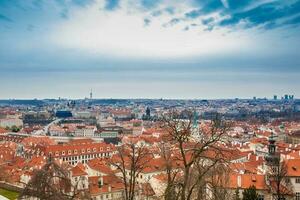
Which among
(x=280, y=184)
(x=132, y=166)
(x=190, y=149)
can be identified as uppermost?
(x=190, y=149)

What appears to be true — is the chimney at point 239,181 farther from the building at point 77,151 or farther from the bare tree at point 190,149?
the building at point 77,151

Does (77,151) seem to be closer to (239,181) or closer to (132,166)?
(239,181)

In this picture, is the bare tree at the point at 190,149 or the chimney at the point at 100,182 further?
the chimney at the point at 100,182

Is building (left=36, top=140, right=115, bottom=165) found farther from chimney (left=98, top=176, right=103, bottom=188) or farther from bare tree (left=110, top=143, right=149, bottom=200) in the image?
bare tree (left=110, top=143, right=149, bottom=200)

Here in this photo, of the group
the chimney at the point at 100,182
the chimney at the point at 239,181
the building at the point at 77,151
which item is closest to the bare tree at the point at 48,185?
the chimney at the point at 100,182

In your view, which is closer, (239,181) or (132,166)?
(132,166)

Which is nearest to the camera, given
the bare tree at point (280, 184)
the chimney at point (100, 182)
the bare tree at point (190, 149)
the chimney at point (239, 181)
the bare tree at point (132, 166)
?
the bare tree at point (190, 149)

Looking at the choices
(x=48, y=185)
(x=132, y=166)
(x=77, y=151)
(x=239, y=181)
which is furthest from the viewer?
(x=77, y=151)

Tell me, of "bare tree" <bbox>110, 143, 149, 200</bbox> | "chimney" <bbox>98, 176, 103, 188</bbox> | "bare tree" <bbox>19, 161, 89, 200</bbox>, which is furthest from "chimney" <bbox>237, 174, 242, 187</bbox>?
"bare tree" <bbox>19, 161, 89, 200</bbox>

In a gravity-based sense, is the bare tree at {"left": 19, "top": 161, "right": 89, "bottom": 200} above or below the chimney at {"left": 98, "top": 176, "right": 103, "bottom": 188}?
above

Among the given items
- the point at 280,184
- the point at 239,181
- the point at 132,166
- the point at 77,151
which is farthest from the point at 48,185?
the point at 77,151

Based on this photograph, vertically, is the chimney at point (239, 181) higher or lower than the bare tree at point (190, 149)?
lower

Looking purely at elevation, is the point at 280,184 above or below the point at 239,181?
above
